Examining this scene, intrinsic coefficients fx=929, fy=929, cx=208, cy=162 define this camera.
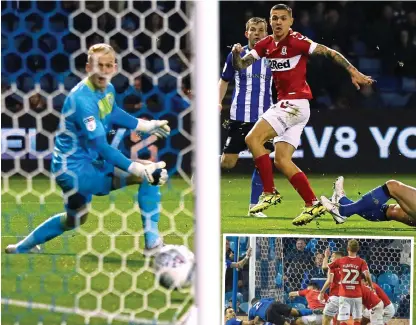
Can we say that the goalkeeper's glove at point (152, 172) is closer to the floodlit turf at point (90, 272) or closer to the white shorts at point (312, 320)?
the floodlit turf at point (90, 272)

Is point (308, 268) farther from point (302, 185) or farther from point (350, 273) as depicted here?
point (302, 185)

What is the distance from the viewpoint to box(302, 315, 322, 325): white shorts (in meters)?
3.17

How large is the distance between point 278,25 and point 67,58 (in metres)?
1.26

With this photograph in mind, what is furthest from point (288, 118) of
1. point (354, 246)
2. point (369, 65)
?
point (369, 65)

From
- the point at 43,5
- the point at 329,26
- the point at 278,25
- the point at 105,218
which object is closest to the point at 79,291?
the point at 105,218

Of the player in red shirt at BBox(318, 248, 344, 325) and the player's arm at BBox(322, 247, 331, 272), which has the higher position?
the player's arm at BBox(322, 247, 331, 272)

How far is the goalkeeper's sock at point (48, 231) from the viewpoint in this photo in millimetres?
3447

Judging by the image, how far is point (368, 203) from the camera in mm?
4371

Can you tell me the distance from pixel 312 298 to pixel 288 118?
1.19 meters

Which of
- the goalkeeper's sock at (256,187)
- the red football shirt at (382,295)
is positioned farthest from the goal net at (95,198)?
the red football shirt at (382,295)

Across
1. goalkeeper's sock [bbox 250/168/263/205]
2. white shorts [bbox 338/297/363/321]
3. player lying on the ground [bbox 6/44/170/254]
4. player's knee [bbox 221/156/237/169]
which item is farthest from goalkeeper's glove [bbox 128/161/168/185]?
player's knee [bbox 221/156/237/169]

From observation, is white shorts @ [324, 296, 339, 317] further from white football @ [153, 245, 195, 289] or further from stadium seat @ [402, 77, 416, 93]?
stadium seat @ [402, 77, 416, 93]

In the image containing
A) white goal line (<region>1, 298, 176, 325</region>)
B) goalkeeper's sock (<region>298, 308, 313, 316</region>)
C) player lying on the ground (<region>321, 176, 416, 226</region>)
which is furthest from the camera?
player lying on the ground (<region>321, 176, 416, 226</region>)

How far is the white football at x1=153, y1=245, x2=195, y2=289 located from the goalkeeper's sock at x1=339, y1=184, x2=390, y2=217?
5.85ft
